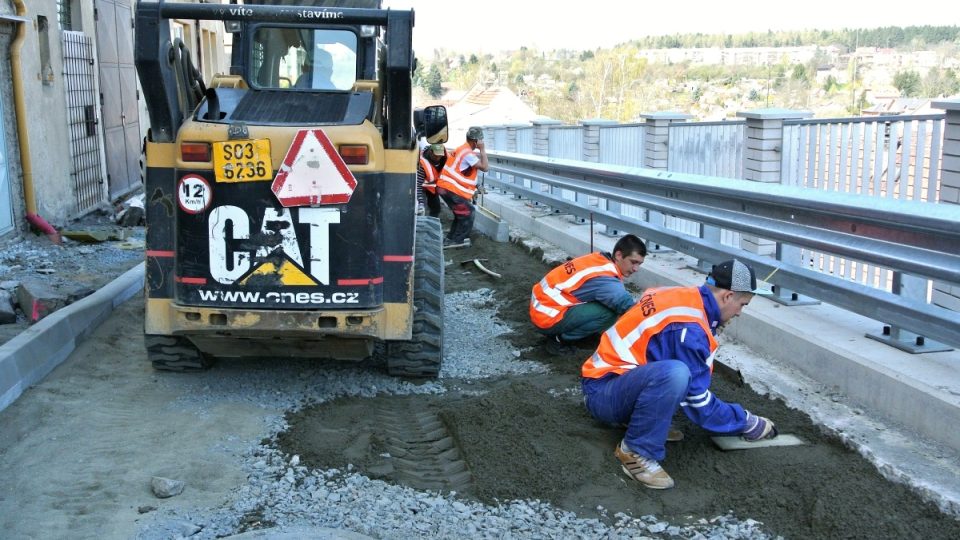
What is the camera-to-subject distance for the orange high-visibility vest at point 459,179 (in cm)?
1199

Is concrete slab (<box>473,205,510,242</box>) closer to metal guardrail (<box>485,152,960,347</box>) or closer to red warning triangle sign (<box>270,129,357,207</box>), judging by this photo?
metal guardrail (<box>485,152,960,347</box>)

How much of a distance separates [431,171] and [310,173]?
830 centimetres

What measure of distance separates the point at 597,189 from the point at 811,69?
103 meters

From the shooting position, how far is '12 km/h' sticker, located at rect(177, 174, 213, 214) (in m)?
5.35

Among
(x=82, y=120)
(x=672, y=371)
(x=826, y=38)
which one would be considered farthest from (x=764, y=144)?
(x=826, y=38)

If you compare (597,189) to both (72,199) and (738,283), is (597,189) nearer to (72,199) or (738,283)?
(738,283)

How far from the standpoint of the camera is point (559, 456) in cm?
466

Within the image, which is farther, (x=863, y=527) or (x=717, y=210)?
(x=717, y=210)

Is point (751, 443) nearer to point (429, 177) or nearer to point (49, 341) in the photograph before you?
point (49, 341)

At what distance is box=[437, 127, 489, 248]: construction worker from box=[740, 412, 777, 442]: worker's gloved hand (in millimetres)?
7421

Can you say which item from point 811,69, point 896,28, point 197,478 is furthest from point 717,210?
point 896,28

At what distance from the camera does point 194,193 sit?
536cm

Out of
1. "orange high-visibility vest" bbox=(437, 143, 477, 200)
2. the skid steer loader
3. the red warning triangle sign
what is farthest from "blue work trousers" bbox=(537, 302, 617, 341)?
"orange high-visibility vest" bbox=(437, 143, 477, 200)

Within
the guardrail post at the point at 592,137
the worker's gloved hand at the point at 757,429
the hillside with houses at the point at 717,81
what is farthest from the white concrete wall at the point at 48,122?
the hillside with houses at the point at 717,81
